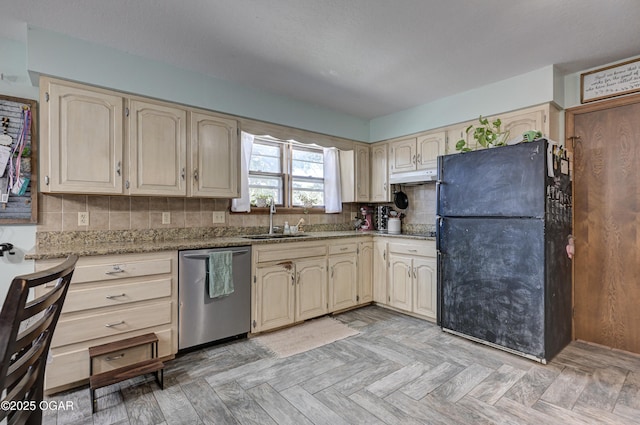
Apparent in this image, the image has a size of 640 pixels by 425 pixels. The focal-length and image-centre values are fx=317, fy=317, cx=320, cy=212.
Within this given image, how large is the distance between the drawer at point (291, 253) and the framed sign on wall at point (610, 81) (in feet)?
9.16

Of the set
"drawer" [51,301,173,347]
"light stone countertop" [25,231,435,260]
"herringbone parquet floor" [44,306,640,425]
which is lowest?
"herringbone parquet floor" [44,306,640,425]

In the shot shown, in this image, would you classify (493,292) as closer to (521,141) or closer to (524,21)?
(521,141)

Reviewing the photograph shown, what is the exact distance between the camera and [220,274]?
265 centimetres

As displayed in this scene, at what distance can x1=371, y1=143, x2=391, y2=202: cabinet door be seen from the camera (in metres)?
4.18

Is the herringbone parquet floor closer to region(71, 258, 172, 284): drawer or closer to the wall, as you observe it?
region(71, 258, 172, 284): drawer

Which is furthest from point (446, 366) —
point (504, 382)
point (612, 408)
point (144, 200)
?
point (144, 200)

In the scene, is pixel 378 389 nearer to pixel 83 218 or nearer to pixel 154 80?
pixel 83 218

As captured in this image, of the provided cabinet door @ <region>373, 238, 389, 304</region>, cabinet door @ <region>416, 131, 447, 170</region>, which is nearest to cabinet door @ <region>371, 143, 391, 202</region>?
cabinet door @ <region>416, 131, 447, 170</region>

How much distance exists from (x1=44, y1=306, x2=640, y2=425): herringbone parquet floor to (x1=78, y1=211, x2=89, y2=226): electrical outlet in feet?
4.02

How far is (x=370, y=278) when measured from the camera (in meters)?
3.91

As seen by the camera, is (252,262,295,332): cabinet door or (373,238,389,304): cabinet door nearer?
(252,262,295,332): cabinet door

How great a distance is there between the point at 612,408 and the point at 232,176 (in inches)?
127

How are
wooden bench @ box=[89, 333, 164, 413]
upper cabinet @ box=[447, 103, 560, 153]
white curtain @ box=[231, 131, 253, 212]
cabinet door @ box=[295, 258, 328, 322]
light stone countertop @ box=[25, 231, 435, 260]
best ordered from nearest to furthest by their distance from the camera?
wooden bench @ box=[89, 333, 164, 413]
light stone countertop @ box=[25, 231, 435, 260]
upper cabinet @ box=[447, 103, 560, 153]
cabinet door @ box=[295, 258, 328, 322]
white curtain @ box=[231, 131, 253, 212]

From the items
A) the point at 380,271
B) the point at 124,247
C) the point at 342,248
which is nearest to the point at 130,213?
the point at 124,247
